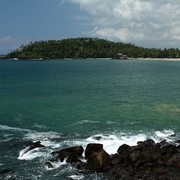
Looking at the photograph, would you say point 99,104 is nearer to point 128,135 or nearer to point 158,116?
point 158,116

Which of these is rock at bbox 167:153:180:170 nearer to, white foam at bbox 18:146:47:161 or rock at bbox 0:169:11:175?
white foam at bbox 18:146:47:161

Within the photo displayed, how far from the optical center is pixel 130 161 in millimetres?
38094

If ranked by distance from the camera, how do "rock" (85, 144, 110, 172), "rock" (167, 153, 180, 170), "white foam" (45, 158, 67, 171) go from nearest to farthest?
"rock" (167, 153, 180, 170)
"rock" (85, 144, 110, 172)
"white foam" (45, 158, 67, 171)

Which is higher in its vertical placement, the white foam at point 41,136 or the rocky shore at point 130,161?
the rocky shore at point 130,161

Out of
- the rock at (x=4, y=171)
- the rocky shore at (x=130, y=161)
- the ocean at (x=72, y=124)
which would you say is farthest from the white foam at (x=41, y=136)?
the rock at (x=4, y=171)

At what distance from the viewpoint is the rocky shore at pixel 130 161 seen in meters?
35.5

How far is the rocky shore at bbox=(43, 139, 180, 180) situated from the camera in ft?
116

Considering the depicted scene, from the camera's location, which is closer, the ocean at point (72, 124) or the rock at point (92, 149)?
the rock at point (92, 149)

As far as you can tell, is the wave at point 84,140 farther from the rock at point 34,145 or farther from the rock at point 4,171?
the rock at point 4,171

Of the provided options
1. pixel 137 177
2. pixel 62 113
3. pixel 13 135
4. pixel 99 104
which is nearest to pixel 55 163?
pixel 137 177

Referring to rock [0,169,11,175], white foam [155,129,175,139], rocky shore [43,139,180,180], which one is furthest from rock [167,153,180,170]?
rock [0,169,11,175]

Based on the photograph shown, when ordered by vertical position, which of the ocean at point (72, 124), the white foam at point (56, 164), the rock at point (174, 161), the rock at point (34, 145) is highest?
the rock at point (174, 161)

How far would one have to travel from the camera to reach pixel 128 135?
5234cm

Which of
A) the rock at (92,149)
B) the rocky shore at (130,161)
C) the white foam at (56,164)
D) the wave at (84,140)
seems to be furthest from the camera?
the wave at (84,140)
